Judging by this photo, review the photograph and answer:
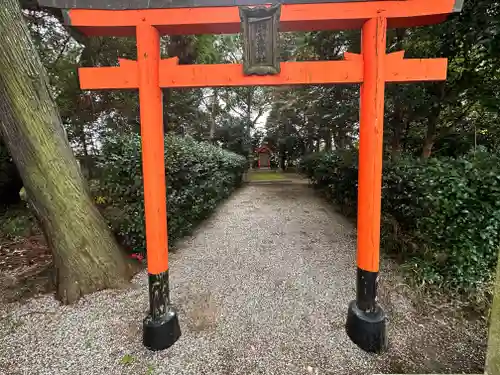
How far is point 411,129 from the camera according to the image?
6461mm

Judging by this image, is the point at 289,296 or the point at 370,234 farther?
the point at 289,296

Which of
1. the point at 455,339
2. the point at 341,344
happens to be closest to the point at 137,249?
the point at 341,344

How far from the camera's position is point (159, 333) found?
2.07 m

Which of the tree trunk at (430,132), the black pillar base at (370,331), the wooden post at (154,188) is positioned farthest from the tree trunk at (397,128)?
the wooden post at (154,188)

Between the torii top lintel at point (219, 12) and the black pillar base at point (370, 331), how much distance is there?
2467mm

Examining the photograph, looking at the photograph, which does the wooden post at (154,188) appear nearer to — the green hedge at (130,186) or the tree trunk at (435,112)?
the green hedge at (130,186)

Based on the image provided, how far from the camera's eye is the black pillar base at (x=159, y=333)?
207 centimetres

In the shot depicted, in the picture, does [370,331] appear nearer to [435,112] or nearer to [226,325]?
[226,325]

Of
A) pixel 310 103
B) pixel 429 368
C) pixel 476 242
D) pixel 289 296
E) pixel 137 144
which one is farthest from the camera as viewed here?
pixel 310 103

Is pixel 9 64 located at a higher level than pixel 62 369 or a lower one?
higher

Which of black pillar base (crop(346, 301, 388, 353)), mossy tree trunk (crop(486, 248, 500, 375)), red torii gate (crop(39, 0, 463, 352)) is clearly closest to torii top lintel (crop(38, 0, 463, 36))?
red torii gate (crop(39, 0, 463, 352))

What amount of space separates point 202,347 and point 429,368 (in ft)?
6.09

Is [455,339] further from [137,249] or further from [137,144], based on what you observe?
[137,144]

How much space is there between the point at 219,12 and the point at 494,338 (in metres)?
2.97
